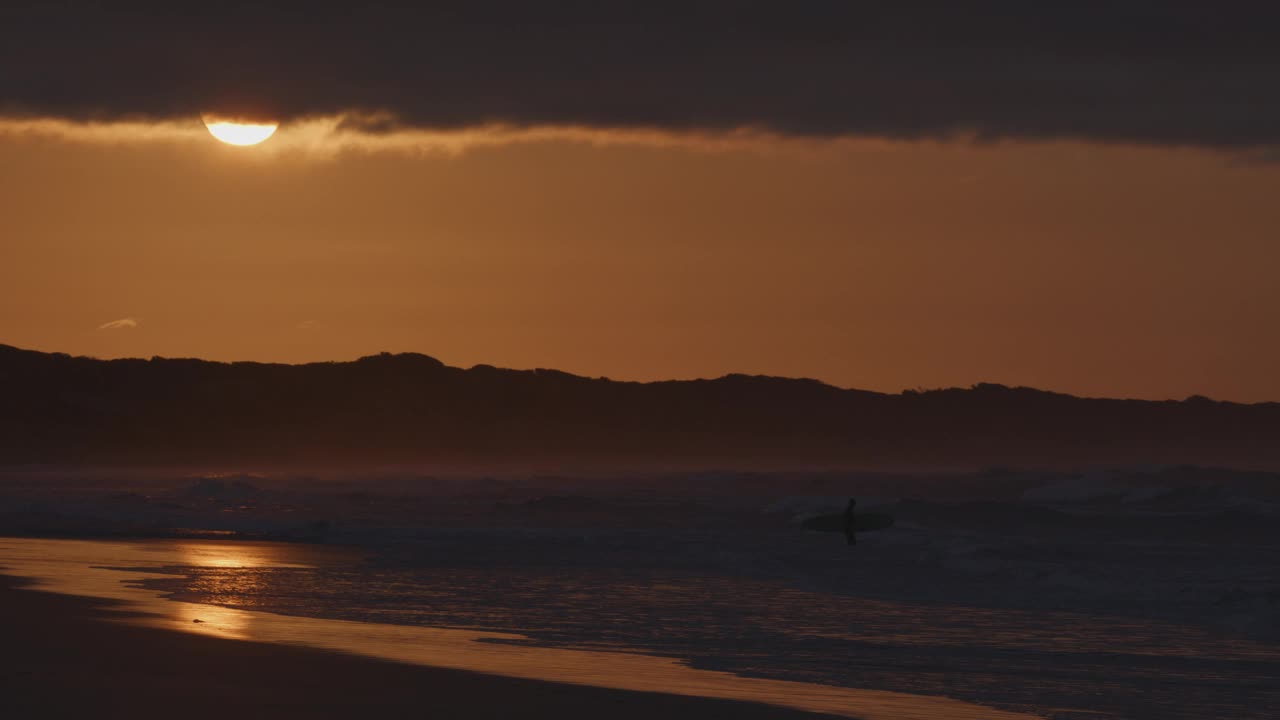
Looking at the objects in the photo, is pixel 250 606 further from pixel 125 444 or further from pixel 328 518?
pixel 125 444

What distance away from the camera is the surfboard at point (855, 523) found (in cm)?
4034

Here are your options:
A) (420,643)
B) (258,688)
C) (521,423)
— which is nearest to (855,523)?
(420,643)

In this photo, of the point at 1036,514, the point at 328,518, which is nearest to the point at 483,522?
the point at 328,518

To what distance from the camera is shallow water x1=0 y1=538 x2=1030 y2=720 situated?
1531 cm

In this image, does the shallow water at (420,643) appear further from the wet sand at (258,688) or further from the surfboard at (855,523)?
the surfboard at (855,523)

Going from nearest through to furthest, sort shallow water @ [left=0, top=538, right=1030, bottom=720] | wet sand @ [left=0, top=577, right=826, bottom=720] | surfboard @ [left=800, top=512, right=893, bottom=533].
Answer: wet sand @ [left=0, top=577, right=826, bottom=720] → shallow water @ [left=0, top=538, right=1030, bottom=720] → surfboard @ [left=800, top=512, right=893, bottom=533]

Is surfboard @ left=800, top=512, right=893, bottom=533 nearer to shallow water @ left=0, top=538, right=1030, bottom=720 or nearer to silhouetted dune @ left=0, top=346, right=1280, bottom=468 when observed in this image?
shallow water @ left=0, top=538, right=1030, bottom=720

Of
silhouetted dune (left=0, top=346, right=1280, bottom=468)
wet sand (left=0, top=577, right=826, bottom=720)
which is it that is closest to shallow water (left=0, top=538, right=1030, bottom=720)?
wet sand (left=0, top=577, right=826, bottom=720)

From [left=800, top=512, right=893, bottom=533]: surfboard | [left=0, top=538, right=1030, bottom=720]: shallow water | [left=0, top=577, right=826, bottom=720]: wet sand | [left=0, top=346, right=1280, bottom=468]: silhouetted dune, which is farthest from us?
[left=0, top=346, right=1280, bottom=468]: silhouetted dune

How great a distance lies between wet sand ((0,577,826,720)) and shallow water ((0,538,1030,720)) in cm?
54

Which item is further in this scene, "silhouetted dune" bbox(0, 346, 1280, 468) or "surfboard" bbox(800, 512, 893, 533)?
"silhouetted dune" bbox(0, 346, 1280, 468)

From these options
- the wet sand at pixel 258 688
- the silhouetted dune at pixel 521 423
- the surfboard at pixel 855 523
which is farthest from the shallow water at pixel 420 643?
the silhouetted dune at pixel 521 423

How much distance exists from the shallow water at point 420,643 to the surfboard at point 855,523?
45.0ft

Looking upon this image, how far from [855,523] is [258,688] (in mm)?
26758
